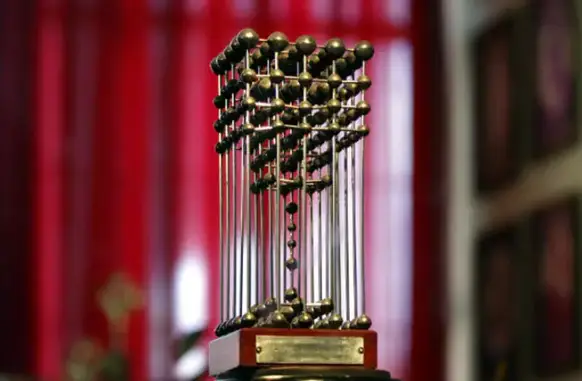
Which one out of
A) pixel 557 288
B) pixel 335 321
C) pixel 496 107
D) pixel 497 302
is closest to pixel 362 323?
pixel 335 321

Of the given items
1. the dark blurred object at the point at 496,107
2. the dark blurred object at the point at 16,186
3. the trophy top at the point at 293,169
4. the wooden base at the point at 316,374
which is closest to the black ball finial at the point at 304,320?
the trophy top at the point at 293,169

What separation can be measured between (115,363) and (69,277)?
1.51 metres

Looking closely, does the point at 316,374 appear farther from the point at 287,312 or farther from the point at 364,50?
the point at 364,50

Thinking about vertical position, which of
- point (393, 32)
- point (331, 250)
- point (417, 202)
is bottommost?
point (331, 250)

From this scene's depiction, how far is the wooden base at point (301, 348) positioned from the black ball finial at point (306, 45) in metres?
0.51

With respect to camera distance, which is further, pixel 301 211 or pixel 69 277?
pixel 69 277

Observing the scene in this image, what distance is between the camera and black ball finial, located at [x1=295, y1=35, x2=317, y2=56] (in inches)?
90.2

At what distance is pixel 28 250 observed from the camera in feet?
19.6

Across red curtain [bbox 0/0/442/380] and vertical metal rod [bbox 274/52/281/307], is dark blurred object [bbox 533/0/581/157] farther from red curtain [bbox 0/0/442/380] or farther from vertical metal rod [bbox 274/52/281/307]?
vertical metal rod [bbox 274/52/281/307]

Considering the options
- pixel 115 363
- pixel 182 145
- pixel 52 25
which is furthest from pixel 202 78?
pixel 115 363

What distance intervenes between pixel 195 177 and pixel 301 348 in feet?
13.3

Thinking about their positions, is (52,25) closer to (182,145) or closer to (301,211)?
(182,145)

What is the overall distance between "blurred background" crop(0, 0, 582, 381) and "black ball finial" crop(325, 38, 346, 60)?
3.49 metres

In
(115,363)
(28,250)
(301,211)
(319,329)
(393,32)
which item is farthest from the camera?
(393,32)
